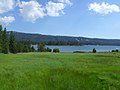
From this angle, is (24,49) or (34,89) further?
(24,49)

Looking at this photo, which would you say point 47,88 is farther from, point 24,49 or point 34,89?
point 24,49

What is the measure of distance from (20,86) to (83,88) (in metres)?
4.80

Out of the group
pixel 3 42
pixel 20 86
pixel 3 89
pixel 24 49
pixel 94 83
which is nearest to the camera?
pixel 3 89

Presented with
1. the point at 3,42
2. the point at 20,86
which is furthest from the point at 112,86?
the point at 3,42

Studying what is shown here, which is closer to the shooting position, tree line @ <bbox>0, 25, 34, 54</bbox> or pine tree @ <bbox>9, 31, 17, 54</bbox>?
tree line @ <bbox>0, 25, 34, 54</bbox>

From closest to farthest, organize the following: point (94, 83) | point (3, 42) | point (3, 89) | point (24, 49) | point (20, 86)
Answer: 1. point (3, 89)
2. point (20, 86)
3. point (94, 83)
4. point (3, 42)
5. point (24, 49)

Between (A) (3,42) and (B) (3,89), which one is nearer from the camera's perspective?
(B) (3,89)

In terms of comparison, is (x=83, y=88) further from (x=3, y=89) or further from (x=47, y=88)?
(x=3, y=89)

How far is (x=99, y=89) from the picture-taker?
23.7 metres

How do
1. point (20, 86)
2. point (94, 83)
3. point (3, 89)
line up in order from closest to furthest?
1. point (3, 89)
2. point (20, 86)
3. point (94, 83)

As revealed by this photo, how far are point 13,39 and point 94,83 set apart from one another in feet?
440

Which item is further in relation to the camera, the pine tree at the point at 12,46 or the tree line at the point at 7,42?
the pine tree at the point at 12,46

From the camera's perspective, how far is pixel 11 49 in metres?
157

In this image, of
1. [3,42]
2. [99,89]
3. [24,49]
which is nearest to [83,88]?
[99,89]
